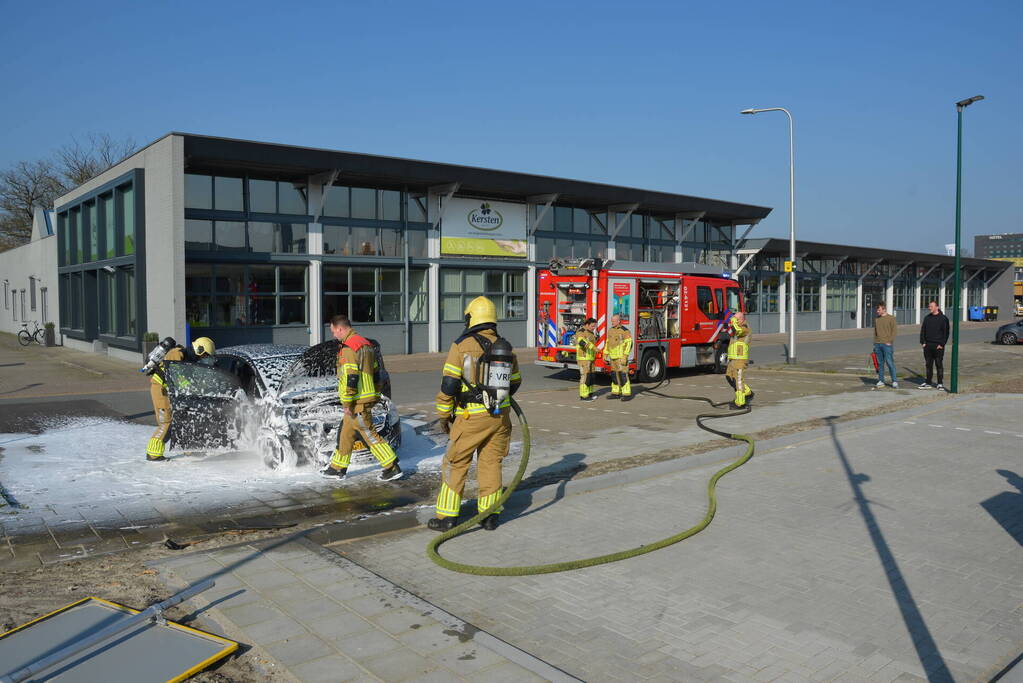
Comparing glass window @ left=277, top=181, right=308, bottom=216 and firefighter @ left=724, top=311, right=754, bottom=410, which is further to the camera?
glass window @ left=277, top=181, right=308, bottom=216

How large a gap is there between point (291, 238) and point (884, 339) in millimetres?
16984

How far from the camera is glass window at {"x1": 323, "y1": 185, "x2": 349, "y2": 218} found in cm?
2486

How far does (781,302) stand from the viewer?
4306 centimetres

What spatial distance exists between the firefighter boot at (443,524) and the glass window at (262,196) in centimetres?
1923

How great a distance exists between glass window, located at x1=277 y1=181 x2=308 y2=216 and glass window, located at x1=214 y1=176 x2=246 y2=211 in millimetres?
1209

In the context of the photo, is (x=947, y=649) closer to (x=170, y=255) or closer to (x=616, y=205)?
(x=170, y=255)

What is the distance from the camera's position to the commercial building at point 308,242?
22.2 m

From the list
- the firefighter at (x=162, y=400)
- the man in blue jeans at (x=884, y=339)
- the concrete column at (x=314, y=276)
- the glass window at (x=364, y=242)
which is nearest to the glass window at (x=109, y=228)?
the concrete column at (x=314, y=276)

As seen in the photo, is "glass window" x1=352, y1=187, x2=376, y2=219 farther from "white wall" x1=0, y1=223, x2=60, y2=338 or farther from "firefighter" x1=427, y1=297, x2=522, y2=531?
"firefighter" x1=427, y1=297, x2=522, y2=531

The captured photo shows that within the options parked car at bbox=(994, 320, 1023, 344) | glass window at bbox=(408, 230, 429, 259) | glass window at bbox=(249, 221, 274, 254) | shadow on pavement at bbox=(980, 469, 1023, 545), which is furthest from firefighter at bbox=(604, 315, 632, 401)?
parked car at bbox=(994, 320, 1023, 344)

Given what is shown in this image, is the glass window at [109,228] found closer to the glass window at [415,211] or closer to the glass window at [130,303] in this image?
the glass window at [130,303]

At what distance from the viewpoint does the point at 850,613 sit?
15.3 ft

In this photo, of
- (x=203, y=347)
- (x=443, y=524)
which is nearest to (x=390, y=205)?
(x=203, y=347)

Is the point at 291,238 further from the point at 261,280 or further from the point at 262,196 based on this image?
the point at 261,280
